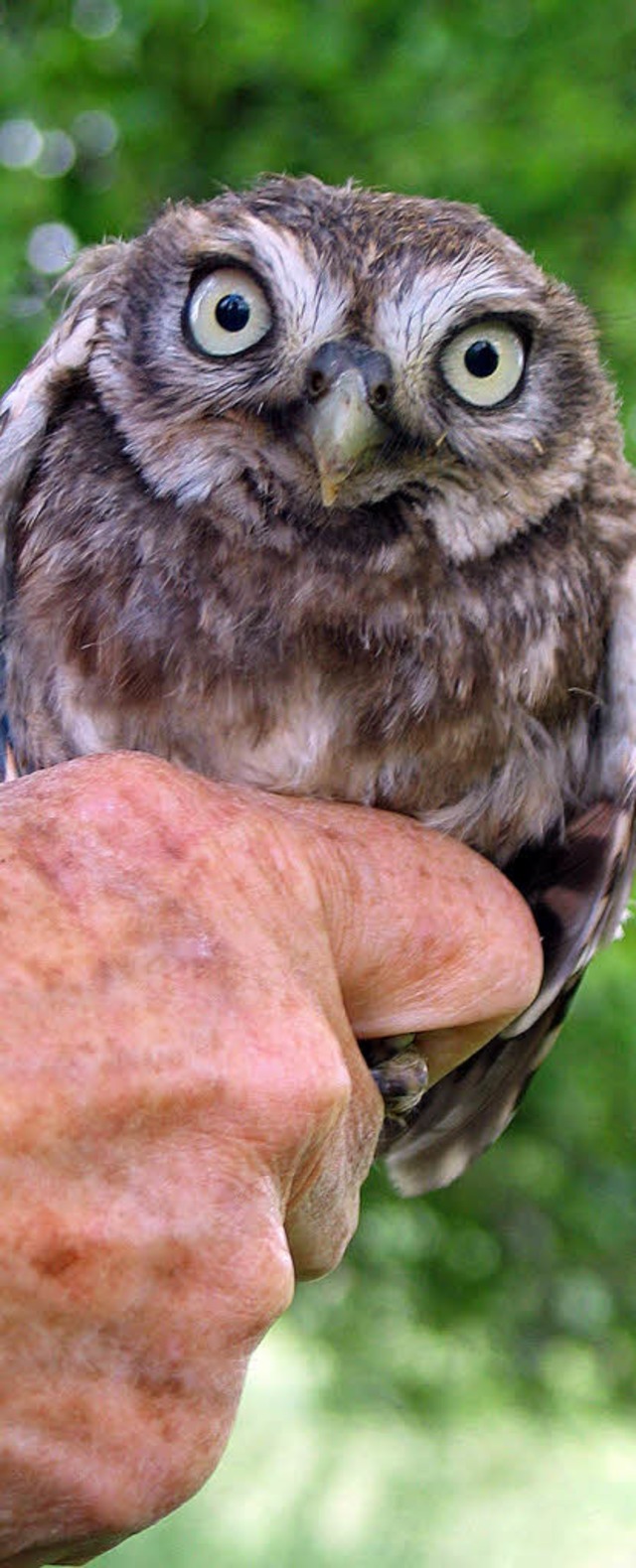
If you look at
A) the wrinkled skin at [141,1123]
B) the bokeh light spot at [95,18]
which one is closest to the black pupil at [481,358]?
the wrinkled skin at [141,1123]

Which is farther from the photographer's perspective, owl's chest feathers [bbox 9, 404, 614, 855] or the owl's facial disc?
owl's chest feathers [bbox 9, 404, 614, 855]

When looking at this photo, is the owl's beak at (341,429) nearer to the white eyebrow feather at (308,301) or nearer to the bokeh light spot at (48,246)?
the white eyebrow feather at (308,301)

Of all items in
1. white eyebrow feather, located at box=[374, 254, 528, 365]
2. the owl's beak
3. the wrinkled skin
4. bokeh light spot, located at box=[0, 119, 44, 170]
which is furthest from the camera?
bokeh light spot, located at box=[0, 119, 44, 170]

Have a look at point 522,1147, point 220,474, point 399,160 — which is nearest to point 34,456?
point 220,474

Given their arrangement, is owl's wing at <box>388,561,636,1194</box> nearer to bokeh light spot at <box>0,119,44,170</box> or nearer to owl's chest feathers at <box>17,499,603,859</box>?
owl's chest feathers at <box>17,499,603,859</box>

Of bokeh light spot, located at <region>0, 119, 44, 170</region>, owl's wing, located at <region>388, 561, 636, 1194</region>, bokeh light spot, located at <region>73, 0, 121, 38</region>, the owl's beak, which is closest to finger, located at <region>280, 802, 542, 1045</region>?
owl's wing, located at <region>388, 561, 636, 1194</region>
